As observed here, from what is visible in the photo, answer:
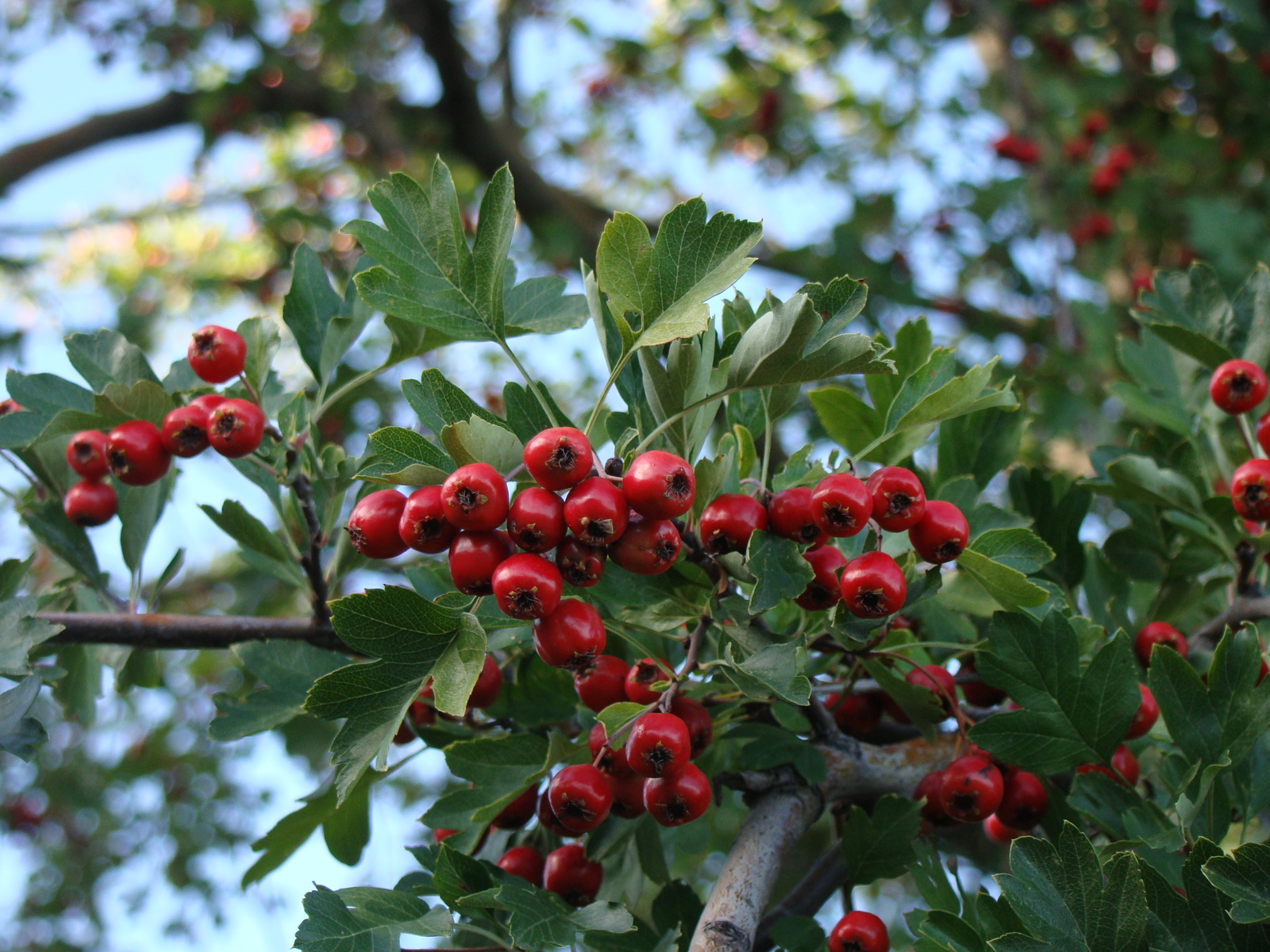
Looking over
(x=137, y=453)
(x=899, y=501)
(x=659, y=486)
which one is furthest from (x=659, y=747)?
(x=137, y=453)

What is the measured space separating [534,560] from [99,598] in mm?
1137

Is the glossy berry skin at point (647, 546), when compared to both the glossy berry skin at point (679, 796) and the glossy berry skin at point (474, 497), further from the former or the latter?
the glossy berry skin at point (679, 796)

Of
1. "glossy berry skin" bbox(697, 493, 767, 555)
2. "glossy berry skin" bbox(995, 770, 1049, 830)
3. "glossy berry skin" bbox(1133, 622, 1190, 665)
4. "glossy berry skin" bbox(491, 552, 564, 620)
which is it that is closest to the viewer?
"glossy berry skin" bbox(491, 552, 564, 620)

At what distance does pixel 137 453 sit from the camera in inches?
58.1

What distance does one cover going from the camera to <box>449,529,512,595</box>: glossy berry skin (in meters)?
1.12

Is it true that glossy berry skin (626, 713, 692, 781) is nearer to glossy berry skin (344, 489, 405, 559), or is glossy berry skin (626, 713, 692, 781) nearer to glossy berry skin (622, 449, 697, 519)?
glossy berry skin (622, 449, 697, 519)

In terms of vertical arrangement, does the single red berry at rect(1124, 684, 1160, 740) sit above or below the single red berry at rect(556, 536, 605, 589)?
below

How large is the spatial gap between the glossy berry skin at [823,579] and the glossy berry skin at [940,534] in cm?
11

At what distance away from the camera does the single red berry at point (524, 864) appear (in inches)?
57.6

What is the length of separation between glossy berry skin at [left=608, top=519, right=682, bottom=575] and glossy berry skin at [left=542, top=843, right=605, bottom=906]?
0.53 m

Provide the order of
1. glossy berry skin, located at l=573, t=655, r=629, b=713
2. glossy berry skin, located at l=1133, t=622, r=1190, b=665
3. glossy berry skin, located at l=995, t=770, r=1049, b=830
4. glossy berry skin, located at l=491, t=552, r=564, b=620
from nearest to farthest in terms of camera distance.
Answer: glossy berry skin, located at l=491, t=552, r=564, b=620 → glossy berry skin, located at l=573, t=655, r=629, b=713 → glossy berry skin, located at l=995, t=770, r=1049, b=830 → glossy berry skin, located at l=1133, t=622, r=1190, b=665

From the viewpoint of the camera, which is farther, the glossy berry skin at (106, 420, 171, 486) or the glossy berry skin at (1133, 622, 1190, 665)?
the glossy berry skin at (1133, 622, 1190, 665)

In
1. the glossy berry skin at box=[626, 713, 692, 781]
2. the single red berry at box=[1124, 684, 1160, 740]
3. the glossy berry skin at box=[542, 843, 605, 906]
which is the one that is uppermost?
the glossy berry skin at box=[626, 713, 692, 781]

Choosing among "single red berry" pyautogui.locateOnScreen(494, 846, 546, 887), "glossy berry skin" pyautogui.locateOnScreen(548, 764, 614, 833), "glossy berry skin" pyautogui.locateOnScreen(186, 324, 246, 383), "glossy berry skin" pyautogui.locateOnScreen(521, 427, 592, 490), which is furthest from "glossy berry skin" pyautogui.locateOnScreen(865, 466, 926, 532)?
"glossy berry skin" pyautogui.locateOnScreen(186, 324, 246, 383)
